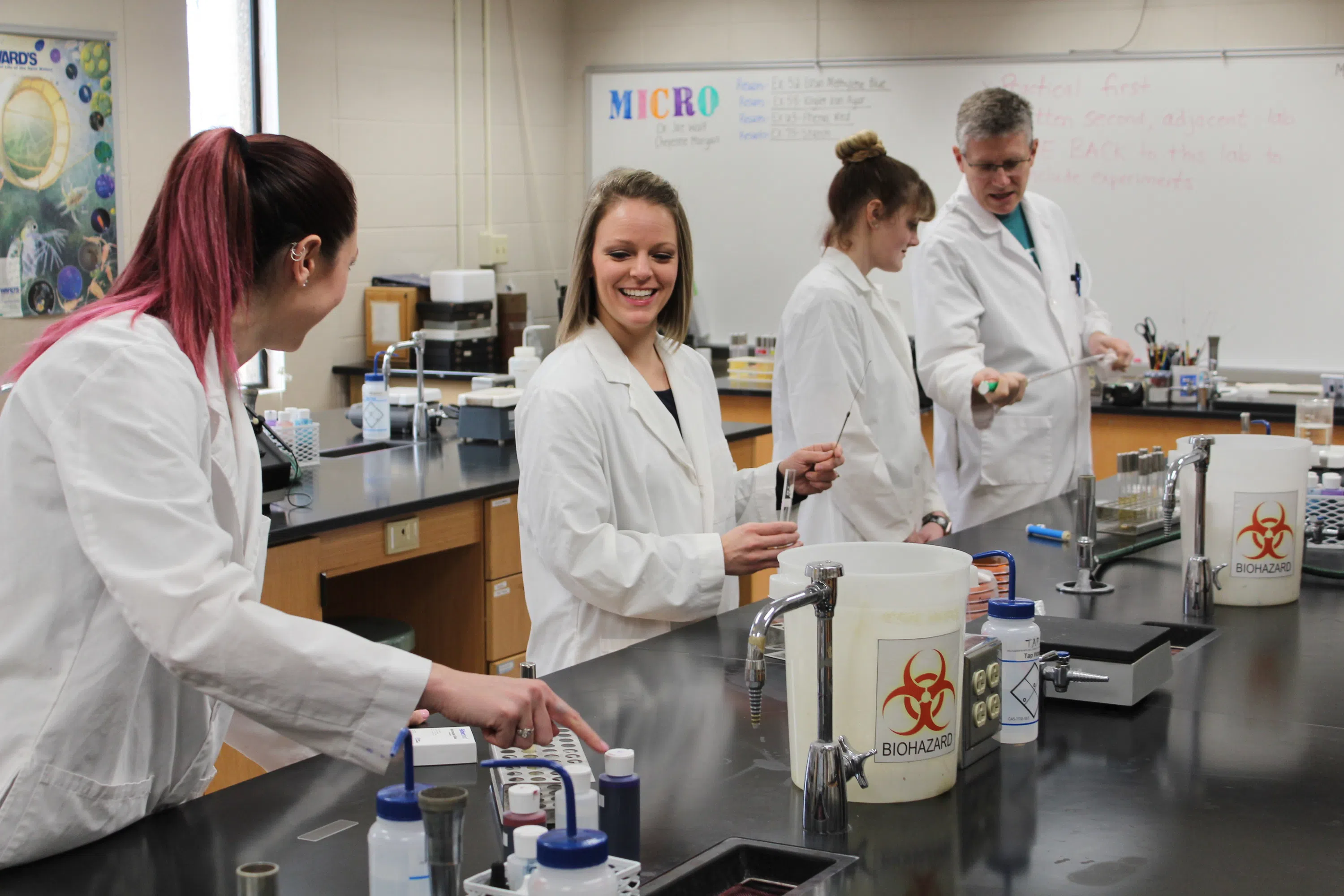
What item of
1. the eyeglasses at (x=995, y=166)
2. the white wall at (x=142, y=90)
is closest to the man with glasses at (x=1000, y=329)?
the eyeglasses at (x=995, y=166)

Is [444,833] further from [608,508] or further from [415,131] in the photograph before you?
[415,131]

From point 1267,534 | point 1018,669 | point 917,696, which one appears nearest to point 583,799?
point 917,696

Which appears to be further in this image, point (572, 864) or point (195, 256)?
point (195, 256)

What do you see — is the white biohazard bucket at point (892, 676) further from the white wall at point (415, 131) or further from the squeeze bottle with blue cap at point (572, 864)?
the white wall at point (415, 131)

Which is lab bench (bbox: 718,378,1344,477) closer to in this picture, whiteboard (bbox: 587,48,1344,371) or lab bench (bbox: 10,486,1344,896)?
whiteboard (bbox: 587,48,1344,371)

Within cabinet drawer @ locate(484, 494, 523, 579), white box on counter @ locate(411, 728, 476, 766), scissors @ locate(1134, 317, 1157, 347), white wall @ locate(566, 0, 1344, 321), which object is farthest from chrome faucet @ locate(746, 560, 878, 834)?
white wall @ locate(566, 0, 1344, 321)

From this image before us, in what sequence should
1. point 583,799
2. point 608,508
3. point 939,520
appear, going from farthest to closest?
point 939,520
point 608,508
point 583,799

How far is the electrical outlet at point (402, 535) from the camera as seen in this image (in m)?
3.31

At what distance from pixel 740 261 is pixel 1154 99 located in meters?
1.97

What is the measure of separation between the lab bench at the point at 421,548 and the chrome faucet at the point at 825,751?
6.25 ft

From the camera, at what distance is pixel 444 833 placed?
3.22ft

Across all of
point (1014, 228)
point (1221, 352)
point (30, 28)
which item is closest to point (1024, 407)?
point (1014, 228)

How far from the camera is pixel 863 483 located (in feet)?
10.1

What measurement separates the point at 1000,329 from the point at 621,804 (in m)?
2.55
